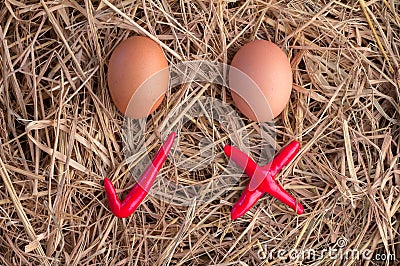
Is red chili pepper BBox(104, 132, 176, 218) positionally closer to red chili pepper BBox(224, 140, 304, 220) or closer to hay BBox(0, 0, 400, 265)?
hay BBox(0, 0, 400, 265)

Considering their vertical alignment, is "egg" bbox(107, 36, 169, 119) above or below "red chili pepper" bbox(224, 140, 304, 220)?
above

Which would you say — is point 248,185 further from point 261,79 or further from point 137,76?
point 137,76

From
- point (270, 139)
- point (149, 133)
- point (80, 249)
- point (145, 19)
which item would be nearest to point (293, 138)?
point (270, 139)

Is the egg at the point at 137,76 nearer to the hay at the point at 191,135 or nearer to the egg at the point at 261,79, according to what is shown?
the hay at the point at 191,135

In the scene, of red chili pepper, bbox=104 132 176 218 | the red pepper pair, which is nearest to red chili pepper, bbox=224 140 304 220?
the red pepper pair

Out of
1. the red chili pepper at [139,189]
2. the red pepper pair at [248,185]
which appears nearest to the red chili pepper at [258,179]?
the red pepper pair at [248,185]

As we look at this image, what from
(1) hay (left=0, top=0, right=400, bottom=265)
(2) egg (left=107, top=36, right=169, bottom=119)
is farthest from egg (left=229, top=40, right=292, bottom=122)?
(2) egg (left=107, top=36, right=169, bottom=119)
